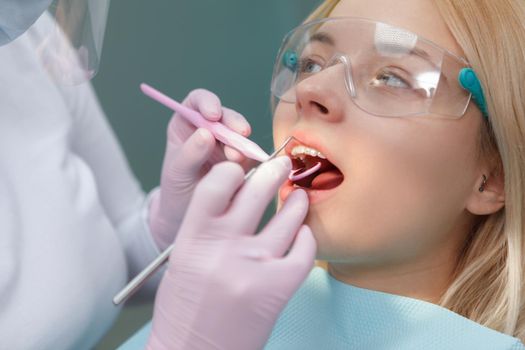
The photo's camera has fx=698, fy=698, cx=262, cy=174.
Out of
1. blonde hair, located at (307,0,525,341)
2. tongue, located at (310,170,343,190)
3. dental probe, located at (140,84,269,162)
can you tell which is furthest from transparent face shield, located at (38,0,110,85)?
Answer: blonde hair, located at (307,0,525,341)

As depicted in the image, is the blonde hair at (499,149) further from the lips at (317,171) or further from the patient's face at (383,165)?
the lips at (317,171)

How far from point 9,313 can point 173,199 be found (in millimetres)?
467

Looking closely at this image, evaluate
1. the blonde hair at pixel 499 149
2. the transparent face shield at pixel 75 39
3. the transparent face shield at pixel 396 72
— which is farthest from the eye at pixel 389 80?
the transparent face shield at pixel 75 39

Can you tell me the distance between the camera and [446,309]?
129cm

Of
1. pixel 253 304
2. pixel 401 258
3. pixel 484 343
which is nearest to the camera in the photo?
pixel 253 304

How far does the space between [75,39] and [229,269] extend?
0.59 metres

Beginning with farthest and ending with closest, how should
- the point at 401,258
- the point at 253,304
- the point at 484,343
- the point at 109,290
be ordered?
1. the point at 109,290
2. the point at 401,258
3. the point at 484,343
4. the point at 253,304

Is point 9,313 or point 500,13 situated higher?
point 500,13

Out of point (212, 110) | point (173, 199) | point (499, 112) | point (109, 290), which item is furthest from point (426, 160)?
point (109, 290)

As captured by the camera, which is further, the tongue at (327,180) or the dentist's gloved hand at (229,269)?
the tongue at (327,180)

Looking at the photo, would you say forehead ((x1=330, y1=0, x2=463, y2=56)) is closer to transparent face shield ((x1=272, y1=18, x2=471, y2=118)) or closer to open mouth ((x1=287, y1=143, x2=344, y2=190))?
transparent face shield ((x1=272, y1=18, x2=471, y2=118))

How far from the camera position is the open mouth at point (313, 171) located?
1266 millimetres

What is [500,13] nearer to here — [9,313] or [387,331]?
[387,331]

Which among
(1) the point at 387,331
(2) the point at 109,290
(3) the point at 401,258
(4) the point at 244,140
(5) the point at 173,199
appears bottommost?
(2) the point at 109,290
